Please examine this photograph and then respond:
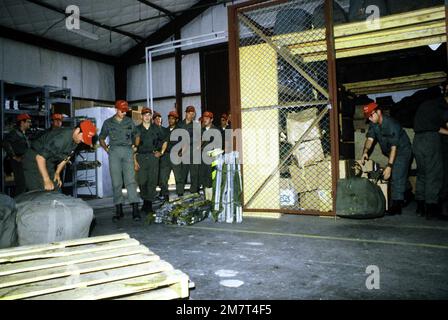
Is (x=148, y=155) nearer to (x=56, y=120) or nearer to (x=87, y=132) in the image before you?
(x=87, y=132)

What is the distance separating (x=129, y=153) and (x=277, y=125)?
2.91m

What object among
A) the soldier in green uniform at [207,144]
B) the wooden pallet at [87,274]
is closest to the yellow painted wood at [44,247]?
the wooden pallet at [87,274]

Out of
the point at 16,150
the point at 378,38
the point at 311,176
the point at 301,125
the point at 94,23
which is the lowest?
the point at 311,176

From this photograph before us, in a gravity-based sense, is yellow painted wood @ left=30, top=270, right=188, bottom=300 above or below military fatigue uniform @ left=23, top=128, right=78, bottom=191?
below

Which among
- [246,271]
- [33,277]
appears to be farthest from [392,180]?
[33,277]

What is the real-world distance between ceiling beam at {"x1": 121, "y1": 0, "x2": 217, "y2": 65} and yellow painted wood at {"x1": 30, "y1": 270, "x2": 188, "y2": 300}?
14.7m

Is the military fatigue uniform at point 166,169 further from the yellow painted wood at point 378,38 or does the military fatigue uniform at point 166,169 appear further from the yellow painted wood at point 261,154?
the yellow painted wood at point 378,38

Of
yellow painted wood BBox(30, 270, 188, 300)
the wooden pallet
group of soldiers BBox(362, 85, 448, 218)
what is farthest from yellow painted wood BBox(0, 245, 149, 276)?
group of soldiers BBox(362, 85, 448, 218)

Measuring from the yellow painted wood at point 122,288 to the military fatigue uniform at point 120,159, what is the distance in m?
3.88

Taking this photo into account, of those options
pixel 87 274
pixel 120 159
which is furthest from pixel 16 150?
pixel 87 274

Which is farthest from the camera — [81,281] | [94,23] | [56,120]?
[94,23]

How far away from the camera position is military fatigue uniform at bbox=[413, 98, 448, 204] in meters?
5.12

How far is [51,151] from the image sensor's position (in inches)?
175

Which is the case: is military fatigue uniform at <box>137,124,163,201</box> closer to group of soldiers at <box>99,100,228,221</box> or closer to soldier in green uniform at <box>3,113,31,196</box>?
group of soldiers at <box>99,100,228,221</box>
